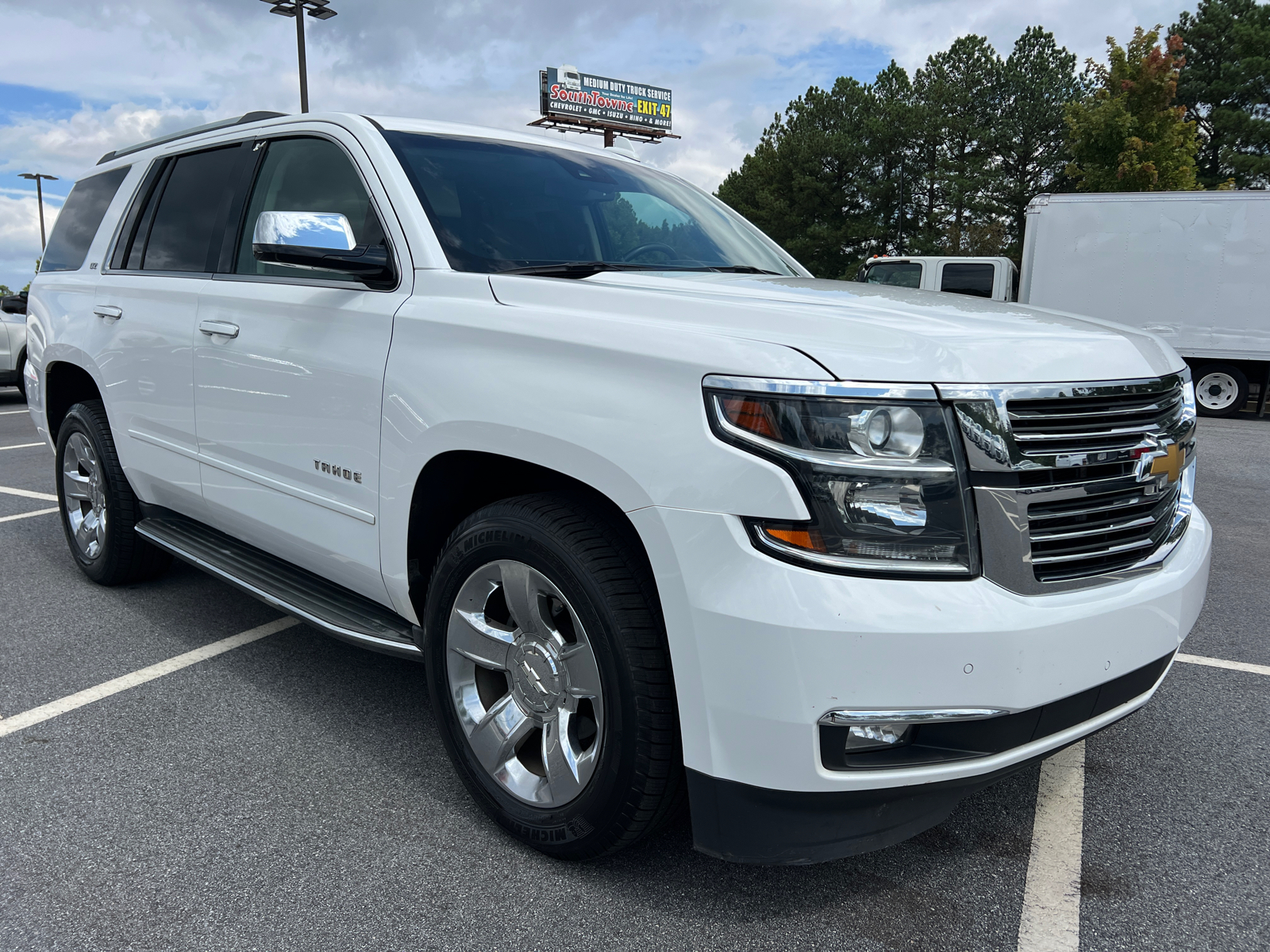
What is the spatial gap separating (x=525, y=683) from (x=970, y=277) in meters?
14.8

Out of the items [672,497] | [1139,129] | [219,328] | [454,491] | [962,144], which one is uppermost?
[962,144]

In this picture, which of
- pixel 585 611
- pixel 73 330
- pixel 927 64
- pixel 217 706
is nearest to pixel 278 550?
pixel 217 706

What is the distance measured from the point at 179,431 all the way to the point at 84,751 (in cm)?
120

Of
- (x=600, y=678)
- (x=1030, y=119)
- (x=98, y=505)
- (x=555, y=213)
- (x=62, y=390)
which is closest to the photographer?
(x=600, y=678)

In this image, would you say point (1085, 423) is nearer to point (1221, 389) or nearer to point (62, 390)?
point (62, 390)

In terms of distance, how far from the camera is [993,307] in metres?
2.40

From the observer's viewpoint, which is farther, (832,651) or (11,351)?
(11,351)

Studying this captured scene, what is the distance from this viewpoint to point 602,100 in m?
57.0

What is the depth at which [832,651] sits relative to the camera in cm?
→ 169

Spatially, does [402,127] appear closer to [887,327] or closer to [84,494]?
[887,327]

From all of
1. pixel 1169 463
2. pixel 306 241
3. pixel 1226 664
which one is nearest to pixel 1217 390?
pixel 1226 664

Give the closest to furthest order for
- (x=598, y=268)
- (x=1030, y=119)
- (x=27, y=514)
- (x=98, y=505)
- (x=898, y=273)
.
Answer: (x=598, y=268), (x=98, y=505), (x=27, y=514), (x=898, y=273), (x=1030, y=119)

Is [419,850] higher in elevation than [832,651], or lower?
lower

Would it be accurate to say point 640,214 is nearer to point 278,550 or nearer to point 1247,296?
point 278,550
